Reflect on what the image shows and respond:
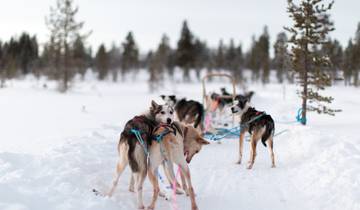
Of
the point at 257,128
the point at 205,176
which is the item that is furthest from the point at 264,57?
the point at 205,176

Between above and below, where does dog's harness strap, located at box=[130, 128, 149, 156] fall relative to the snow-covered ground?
above

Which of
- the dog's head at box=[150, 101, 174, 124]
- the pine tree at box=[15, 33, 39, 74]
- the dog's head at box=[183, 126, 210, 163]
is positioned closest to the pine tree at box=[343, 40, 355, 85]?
the dog's head at box=[150, 101, 174, 124]

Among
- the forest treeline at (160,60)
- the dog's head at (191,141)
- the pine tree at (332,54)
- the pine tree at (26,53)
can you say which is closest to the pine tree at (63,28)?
the forest treeline at (160,60)

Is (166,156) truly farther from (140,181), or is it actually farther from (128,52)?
(128,52)

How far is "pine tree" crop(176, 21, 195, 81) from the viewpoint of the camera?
5788 cm

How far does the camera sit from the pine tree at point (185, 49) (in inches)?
2279

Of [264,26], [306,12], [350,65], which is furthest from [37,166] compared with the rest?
[264,26]

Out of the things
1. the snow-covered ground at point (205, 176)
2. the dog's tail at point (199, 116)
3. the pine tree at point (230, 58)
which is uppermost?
the pine tree at point (230, 58)

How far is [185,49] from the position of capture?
58.4 metres

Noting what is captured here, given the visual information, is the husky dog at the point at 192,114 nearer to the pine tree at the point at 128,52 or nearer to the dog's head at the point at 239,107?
the dog's head at the point at 239,107

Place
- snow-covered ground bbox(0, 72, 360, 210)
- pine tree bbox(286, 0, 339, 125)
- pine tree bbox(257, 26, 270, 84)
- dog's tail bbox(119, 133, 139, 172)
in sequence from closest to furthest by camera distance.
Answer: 1. snow-covered ground bbox(0, 72, 360, 210)
2. dog's tail bbox(119, 133, 139, 172)
3. pine tree bbox(286, 0, 339, 125)
4. pine tree bbox(257, 26, 270, 84)

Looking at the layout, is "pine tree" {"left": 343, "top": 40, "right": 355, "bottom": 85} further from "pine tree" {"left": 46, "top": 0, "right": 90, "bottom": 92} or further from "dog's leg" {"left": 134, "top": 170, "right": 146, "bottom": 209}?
"dog's leg" {"left": 134, "top": 170, "right": 146, "bottom": 209}

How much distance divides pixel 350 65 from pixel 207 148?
165 feet

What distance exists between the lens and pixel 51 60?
33312 millimetres
